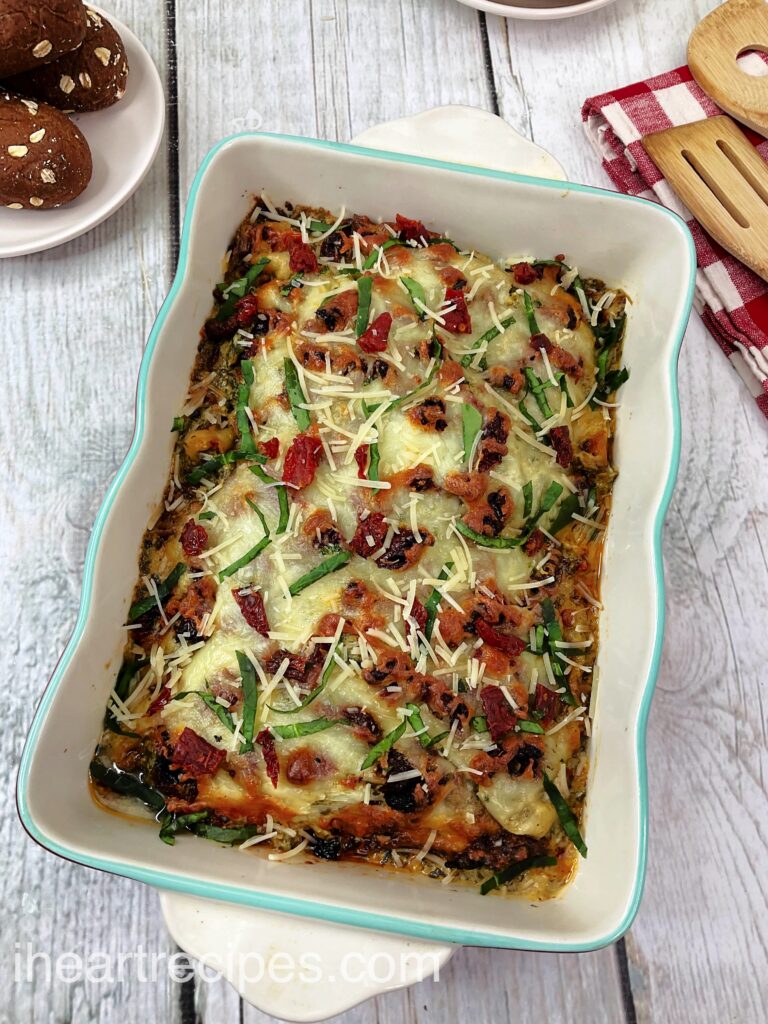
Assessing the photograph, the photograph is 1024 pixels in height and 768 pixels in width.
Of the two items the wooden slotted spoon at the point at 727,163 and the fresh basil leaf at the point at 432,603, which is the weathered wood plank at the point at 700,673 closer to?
the wooden slotted spoon at the point at 727,163

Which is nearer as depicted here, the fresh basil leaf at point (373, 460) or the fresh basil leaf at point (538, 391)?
the fresh basil leaf at point (373, 460)

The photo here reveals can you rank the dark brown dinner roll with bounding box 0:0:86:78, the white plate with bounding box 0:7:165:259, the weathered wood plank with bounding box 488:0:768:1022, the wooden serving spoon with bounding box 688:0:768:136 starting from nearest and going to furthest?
the dark brown dinner roll with bounding box 0:0:86:78 < the weathered wood plank with bounding box 488:0:768:1022 < the white plate with bounding box 0:7:165:259 < the wooden serving spoon with bounding box 688:0:768:136

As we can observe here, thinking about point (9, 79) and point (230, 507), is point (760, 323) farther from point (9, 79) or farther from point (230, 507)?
point (9, 79)

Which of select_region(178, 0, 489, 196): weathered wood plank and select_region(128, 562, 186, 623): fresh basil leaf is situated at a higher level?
select_region(178, 0, 489, 196): weathered wood plank

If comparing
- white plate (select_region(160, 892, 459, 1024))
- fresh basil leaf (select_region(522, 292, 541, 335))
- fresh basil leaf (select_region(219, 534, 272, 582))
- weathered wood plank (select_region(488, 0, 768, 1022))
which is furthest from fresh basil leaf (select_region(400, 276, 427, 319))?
white plate (select_region(160, 892, 459, 1024))

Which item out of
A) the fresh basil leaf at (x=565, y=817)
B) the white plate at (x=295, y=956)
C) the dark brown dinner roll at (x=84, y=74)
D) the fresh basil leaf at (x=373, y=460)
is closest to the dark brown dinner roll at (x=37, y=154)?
the dark brown dinner roll at (x=84, y=74)

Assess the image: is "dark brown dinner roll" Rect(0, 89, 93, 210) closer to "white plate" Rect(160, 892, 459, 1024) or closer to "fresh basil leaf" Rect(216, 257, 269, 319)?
"fresh basil leaf" Rect(216, 257, 269, 319)
